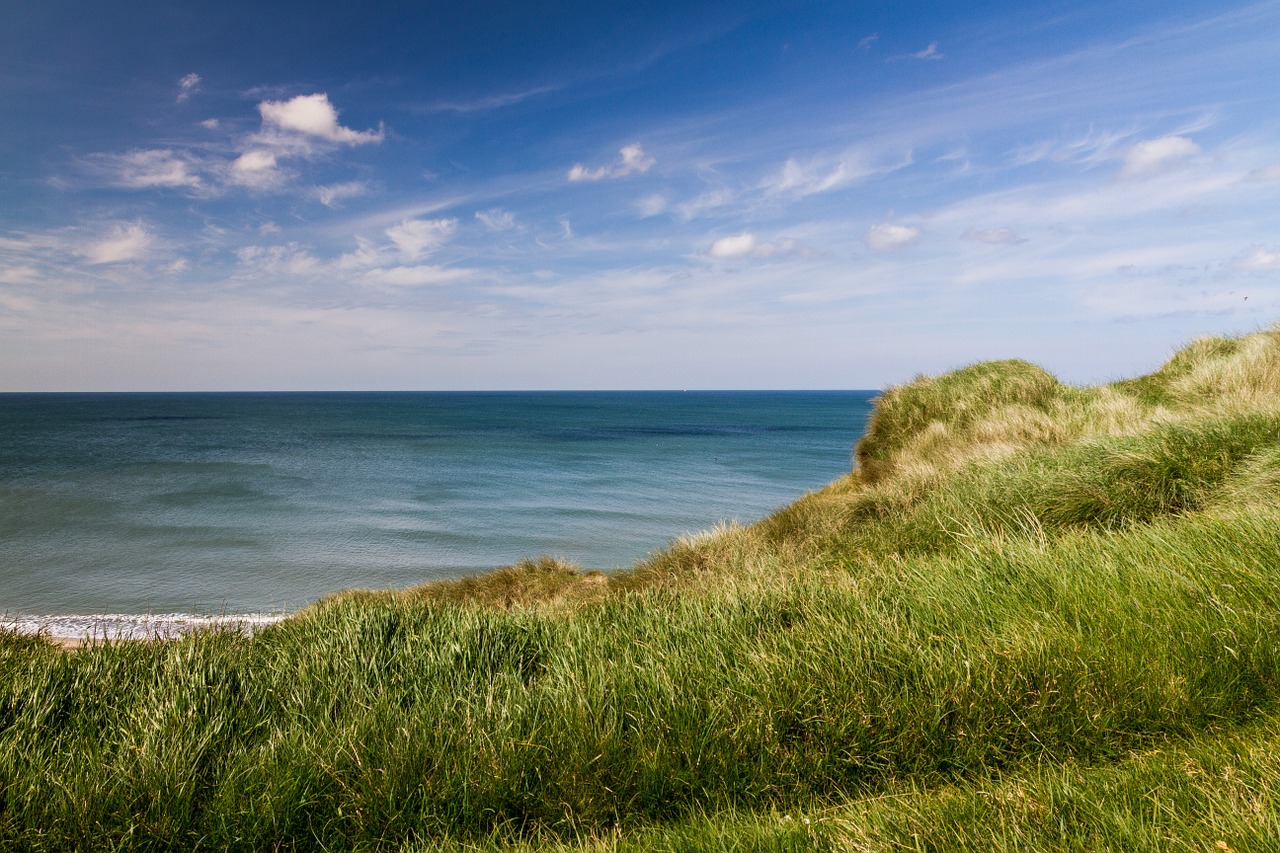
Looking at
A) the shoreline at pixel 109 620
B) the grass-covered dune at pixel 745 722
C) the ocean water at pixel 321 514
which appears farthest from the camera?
the ocean water at pixel 321 514

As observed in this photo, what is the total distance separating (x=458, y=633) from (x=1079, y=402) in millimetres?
13623

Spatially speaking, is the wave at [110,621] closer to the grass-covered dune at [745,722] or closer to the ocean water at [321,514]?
the ocean water at [321,514]

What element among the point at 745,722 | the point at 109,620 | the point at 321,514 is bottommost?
the point at 109,620

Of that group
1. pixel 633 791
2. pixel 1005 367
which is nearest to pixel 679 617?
pixel 633 791

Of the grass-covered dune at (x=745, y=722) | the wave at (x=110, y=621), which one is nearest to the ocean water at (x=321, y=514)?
the wave at (x=110, y=621)

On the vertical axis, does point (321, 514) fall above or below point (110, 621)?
above

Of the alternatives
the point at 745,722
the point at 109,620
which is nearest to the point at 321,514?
the point at 109,620

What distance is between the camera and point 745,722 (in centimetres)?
306

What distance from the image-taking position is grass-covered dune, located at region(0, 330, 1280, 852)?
2.34 meters

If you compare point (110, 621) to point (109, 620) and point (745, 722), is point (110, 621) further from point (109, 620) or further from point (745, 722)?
point (745, 722)

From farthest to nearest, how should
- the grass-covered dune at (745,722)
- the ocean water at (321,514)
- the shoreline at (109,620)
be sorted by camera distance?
the ocean water at (321,514)
the shoreline at (109,620)
the grass-covered dune at (745,722)

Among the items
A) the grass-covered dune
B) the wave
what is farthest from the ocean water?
the grass-covered dune

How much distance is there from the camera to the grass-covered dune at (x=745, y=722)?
7.66 feet

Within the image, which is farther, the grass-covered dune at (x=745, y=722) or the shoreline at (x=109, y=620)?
the shoreline at (x=109, y=620)
